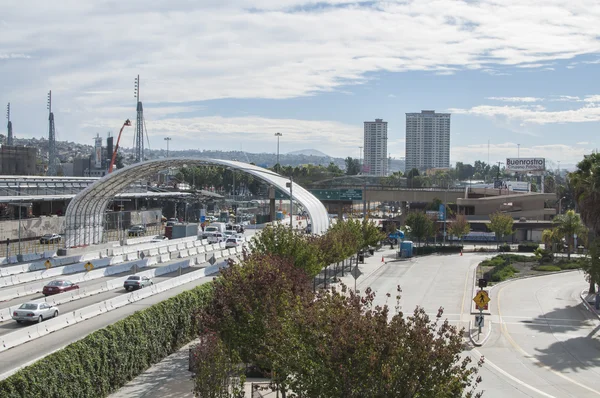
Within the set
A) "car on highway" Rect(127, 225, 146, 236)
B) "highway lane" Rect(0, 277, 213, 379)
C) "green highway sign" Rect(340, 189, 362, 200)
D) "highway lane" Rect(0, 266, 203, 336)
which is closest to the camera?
"highway lane" Rect(0, 277, 213, 379)

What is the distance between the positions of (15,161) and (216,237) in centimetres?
8923

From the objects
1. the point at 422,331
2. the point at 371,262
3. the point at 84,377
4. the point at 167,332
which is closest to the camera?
the point at 422,331

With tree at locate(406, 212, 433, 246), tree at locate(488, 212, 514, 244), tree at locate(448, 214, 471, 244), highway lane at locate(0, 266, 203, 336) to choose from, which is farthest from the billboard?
highway lane at locate(0, 266, 203, 336)

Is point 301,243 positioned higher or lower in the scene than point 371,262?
higher

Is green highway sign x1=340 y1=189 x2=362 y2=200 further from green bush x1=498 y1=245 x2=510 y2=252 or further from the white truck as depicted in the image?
green bush x1=498 y1=245 x2=510 y2=252

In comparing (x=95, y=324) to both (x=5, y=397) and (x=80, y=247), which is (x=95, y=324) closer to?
(x=5, y=397)

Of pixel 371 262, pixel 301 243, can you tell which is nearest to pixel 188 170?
pixel 371 262

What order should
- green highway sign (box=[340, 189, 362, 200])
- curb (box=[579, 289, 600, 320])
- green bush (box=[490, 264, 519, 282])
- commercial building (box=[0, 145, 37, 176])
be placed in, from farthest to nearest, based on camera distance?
commercial building (box=[0, 145, 37, 176])
green highway sign (box=[340, 189, 362, 200])
green bush (box=[490, 264, 519, 282])
curb (box=[579, 289, 600, 320])

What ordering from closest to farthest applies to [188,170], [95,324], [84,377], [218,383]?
[218,383], [84,377], [95,324], [188,170]

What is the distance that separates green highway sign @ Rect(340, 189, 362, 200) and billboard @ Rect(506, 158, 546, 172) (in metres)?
69.2

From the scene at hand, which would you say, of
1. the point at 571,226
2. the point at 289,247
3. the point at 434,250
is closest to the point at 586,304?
the point at 571,226

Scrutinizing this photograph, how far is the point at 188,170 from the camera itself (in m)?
190

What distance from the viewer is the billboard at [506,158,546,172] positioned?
490 ft

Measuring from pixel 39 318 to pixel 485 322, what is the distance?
22932 millimetres
